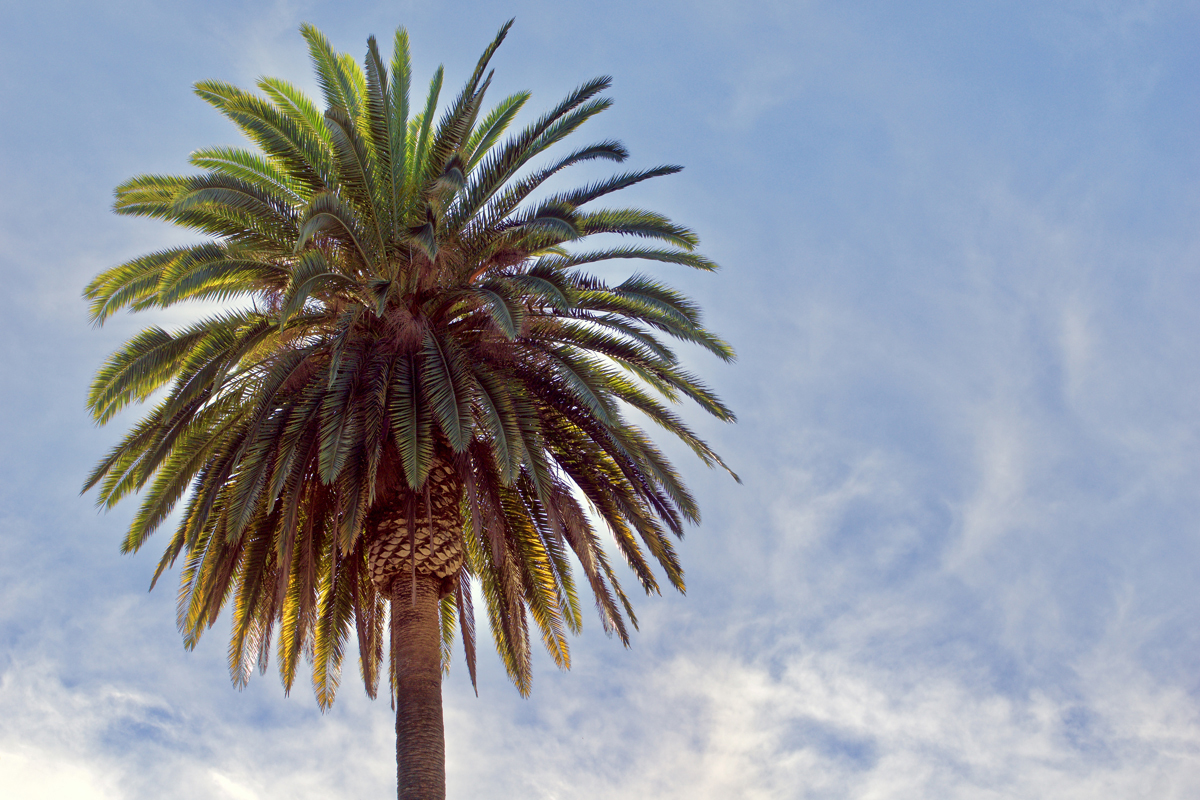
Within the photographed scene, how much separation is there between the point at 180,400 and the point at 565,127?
5882mm

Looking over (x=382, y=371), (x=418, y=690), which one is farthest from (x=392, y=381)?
(x=418, y=690)

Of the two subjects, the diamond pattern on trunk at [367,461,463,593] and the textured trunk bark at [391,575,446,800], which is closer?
the textured trunk bark at [391,575,446,800]

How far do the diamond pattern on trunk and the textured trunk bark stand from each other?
198mm

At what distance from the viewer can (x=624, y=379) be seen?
15133 mm

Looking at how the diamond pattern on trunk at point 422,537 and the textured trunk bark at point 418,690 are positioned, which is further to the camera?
the diamond pattern on trunk at point 422,537

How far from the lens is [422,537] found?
1377cm

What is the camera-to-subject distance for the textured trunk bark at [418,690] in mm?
12133

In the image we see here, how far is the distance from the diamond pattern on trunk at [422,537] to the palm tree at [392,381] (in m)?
0.03

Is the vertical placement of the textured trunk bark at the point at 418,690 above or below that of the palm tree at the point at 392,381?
below

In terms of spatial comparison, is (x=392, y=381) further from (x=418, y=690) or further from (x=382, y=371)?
(x=418, y=690)

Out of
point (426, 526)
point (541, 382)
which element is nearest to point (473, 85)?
point (541, 382)

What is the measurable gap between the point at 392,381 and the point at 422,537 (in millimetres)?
2034

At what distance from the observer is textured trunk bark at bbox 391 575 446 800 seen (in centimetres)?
1213

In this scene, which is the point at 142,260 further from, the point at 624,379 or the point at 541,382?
the point at 624,379
